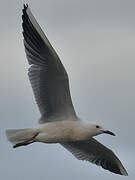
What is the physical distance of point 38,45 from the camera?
14484mm

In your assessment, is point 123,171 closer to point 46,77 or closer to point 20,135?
point 20,135

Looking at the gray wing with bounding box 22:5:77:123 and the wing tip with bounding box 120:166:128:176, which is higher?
the gray wing with bounding box 22:5:77:123

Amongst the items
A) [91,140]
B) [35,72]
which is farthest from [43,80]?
[91,140]

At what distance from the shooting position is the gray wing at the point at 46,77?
564 inches

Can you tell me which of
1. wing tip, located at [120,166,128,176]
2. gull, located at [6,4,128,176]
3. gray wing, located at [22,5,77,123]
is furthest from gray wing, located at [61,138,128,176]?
gray wing, located at [22,5,77,123]

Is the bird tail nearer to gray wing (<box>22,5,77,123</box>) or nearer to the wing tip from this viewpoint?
gray wing (<box>22,5,77,123</box>)

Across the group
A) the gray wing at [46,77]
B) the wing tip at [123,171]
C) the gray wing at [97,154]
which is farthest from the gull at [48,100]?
the wing tip at [123,171]

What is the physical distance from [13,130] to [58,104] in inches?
38.3

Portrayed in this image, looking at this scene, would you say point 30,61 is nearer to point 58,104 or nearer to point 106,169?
point 58,104

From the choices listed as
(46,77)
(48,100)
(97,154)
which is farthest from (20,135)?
(97,154)

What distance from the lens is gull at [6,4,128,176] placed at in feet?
47.2

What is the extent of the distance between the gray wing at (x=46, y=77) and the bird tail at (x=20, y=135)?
0.42 meters

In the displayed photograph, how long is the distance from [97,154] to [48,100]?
6.45 feet

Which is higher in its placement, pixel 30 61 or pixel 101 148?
pixel 30 61
